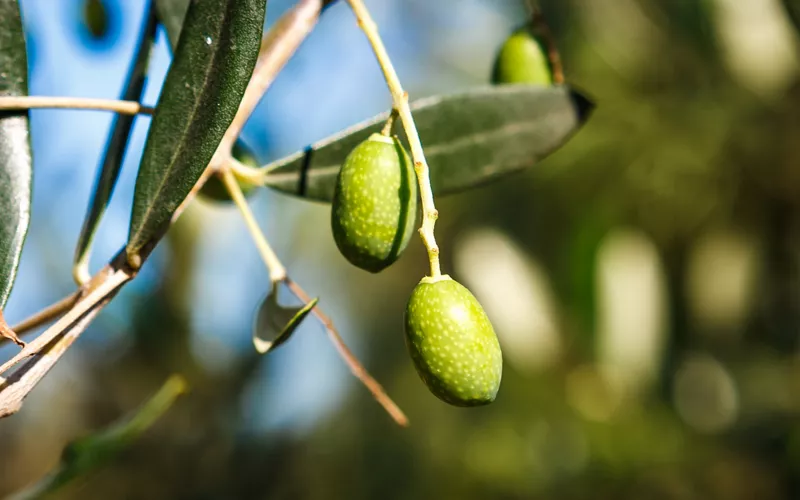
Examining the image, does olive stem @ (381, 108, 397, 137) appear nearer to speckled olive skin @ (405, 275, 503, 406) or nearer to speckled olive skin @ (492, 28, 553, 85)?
speckled olive skin @ (405, 275, 503, 406)

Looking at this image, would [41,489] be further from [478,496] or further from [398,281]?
[398,281]

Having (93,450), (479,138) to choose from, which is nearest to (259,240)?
(479,138)

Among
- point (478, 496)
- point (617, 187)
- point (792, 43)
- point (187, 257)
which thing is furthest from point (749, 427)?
point (187, 257)

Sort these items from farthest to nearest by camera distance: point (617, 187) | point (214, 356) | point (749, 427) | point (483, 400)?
1. point (214, 356)
2. point (617, 187)
3. point (749, 427)
4. point (483, 400)

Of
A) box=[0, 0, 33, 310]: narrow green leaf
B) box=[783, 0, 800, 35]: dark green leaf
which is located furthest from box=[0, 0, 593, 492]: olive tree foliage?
box=[783, 0, 800, 35]: dark green leaf

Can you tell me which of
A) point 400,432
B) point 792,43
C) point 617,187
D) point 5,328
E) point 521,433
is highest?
point 5,328

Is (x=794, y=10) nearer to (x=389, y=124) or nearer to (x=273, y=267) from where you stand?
(x=389, y=124)
